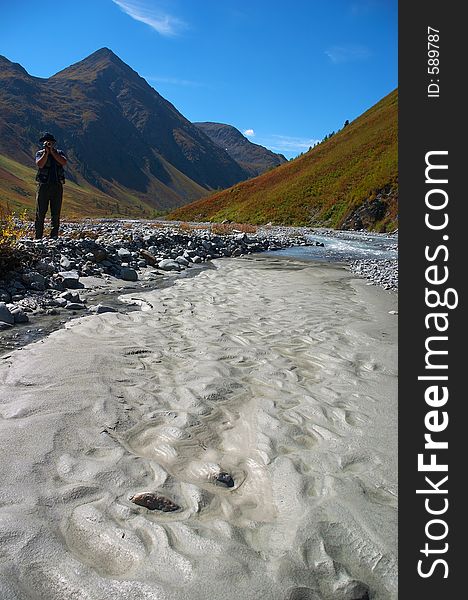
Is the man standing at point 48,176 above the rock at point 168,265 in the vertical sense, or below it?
above

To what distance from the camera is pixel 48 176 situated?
454 inches

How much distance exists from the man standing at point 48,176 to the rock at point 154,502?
34.6 ft

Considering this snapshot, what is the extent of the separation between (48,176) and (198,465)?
1051 centimetres

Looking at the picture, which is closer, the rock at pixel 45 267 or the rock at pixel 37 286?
the rock at pixel 37 286

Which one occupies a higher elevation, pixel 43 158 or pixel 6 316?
pixel 43 158

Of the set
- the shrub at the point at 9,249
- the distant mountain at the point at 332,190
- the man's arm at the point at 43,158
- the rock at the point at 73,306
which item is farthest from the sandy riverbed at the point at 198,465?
the distant mountain at the point at 332,190

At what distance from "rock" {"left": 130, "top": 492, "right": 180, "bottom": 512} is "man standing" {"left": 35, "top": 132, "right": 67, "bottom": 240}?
10.5m

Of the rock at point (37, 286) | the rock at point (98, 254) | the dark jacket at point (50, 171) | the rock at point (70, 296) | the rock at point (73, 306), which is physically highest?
the dark jacket at point (50, 171)

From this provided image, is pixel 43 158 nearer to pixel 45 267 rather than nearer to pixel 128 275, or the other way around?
pixel 128 275

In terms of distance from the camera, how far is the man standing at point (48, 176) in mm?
11219

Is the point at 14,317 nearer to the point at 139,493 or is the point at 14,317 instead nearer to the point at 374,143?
the point at 139,493

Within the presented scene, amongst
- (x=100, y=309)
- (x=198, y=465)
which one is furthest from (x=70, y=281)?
(x=198, y=465)

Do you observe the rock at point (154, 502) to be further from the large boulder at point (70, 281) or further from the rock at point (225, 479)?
the large boulder at point (70, 281)

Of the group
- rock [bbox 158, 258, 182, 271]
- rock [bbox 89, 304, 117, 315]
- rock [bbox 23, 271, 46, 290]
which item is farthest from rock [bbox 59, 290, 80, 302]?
rock [bbox 158, 258, 182, 271]
